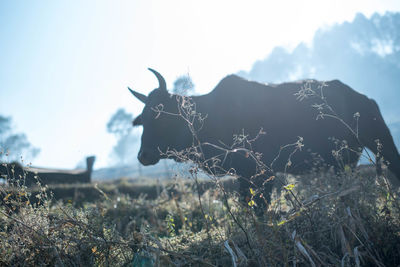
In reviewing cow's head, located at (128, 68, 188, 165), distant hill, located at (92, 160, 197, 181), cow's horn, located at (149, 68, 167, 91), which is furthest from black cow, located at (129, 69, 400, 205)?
distant hill, located at (92, 160, 197, 181)

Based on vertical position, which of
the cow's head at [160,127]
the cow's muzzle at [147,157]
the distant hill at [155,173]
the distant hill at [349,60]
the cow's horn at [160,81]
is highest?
the distant hill at [349,60]

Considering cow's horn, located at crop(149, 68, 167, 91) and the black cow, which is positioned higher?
cow's horn, located at crop(149, 68, 167, 91)

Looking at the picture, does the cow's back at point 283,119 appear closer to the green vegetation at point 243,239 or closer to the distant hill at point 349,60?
the green vegetation at point 243,239

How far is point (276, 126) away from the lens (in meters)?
5.18

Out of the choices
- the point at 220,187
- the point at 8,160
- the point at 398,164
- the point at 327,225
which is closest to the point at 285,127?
the point at 398,164

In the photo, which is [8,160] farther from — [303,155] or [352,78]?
[352,78]

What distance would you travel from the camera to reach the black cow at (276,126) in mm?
4977

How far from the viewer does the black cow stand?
4.98m

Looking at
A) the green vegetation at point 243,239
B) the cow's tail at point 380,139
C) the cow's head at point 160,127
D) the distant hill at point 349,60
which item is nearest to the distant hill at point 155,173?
the green vegetation at point 243,239

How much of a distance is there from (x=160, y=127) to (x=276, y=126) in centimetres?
196

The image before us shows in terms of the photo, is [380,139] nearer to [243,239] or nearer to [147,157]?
[243,239]

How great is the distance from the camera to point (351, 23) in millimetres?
91562

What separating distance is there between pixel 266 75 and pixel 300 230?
9986cm

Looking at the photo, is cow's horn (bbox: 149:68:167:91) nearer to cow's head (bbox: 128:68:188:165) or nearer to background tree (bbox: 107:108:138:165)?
cow's head (bbox: 128:68:188:165)
